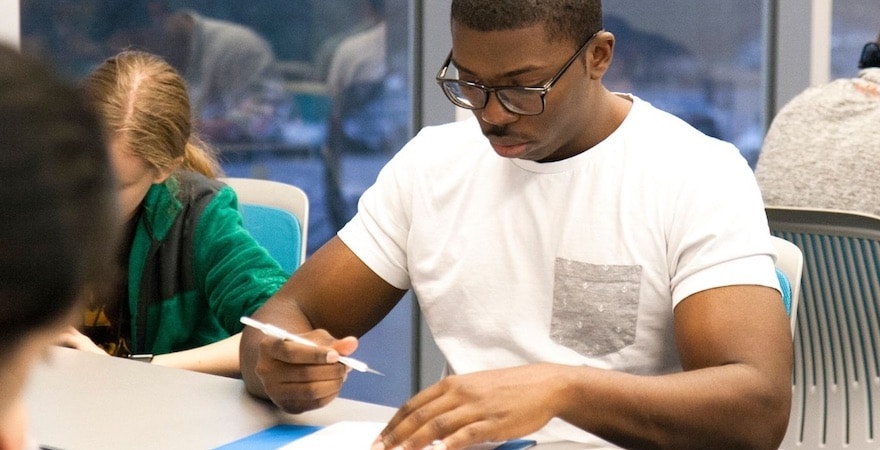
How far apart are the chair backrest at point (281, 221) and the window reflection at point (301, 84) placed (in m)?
1.27

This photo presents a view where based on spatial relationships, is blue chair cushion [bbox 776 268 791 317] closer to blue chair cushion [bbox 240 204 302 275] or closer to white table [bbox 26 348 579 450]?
white table [bbox 26 348 579 450]

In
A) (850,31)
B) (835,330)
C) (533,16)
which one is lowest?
(835,330)

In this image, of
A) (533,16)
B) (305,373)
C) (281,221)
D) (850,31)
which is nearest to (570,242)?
(533,16)

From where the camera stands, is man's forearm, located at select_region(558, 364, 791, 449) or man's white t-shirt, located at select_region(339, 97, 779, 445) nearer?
man's forearm, located at select_region(558, 364, 791, 449)

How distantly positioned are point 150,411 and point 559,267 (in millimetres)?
624

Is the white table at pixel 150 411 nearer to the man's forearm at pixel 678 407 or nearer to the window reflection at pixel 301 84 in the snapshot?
the man's forearm at pixel 678 407

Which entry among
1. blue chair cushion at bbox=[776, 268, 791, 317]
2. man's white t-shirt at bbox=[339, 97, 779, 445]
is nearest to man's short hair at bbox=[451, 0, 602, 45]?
man's white t-shirt at bbox=[339, 97, 779, 445]

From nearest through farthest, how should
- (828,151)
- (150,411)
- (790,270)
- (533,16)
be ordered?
(150,411), (533,16), (790,270), (828,151)

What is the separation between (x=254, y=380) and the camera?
153cm

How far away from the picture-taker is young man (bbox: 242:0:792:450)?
135 centimetres

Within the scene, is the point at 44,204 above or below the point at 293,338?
above

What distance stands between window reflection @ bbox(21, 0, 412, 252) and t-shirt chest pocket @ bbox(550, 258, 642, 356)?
2.13 m

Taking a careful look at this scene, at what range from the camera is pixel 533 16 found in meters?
1.58

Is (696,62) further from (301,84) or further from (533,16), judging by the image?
(533,16)
